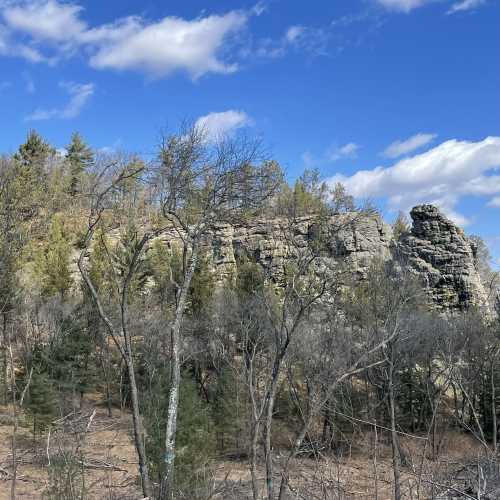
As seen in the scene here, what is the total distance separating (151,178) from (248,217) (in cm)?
212

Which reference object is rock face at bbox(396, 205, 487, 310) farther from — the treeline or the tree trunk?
the tree trunk

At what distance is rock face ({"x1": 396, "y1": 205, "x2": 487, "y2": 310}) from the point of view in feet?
142

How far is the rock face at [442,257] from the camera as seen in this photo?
43.4 metres

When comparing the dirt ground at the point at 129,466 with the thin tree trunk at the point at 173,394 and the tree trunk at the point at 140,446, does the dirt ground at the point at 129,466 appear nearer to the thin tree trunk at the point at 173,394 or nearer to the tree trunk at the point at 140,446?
the tree trunk at the point at 140,446

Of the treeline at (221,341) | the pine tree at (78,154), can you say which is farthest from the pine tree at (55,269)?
the pine tree at (78,154)

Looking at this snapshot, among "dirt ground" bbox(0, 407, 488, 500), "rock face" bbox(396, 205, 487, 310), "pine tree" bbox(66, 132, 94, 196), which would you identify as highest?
"pine tree" bbox(66, 132, 94, 196)

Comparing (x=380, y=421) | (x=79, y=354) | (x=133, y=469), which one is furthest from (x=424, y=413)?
(x=79, y=354)

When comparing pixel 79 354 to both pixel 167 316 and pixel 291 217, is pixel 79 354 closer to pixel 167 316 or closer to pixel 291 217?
pixel 167 316

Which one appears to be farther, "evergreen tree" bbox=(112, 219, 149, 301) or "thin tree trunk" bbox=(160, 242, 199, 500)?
"evergreen tree" bbox=(112, 219, 149, 301)

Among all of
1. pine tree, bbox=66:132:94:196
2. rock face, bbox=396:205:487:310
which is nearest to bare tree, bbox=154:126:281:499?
rock face, bbox=396:205:487:310

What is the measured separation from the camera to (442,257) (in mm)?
46188

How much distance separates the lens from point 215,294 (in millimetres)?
34344

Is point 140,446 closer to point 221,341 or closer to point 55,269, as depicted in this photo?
point 221,341

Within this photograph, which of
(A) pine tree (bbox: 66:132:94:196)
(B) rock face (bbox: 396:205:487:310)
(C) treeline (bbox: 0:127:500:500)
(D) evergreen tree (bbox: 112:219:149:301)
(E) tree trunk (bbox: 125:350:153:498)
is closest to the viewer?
(E) tree trunk (bbox: 125:350:153:498)
